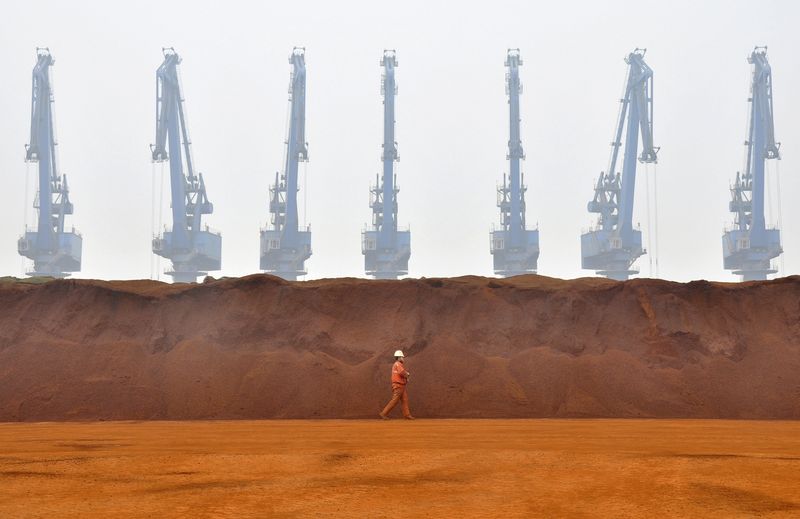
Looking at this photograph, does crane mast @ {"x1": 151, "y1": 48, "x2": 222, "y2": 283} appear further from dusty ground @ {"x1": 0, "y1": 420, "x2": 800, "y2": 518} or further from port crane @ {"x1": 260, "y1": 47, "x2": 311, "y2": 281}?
dusty ground @ {"x1": 0, "y1": 420, "x2": 800, "y2": 518}

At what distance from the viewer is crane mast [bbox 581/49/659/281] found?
220 ft

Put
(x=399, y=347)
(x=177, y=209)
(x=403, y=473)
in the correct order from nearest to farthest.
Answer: (x=403, y=473) → (x=399, y=347) → (x=177, y=209)

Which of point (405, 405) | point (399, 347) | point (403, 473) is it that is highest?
point (399, 347)

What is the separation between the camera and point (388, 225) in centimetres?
6625

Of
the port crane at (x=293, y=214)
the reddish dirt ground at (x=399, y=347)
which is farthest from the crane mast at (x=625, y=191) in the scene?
the reddish dirt ground at (x=399, y=347)

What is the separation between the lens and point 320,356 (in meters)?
21.5

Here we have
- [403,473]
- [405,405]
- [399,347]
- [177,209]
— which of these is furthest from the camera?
[177,209]

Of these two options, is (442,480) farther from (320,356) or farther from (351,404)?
(320,356)

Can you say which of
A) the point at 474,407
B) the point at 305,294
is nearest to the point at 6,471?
the point at 474,407

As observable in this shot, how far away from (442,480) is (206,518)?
9.13 ft

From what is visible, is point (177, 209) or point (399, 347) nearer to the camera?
point (399, 347)

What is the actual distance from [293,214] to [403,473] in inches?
2294

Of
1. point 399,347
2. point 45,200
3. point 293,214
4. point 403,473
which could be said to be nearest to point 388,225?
point 293,214

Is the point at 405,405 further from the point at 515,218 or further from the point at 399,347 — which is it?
the point at 515,218
